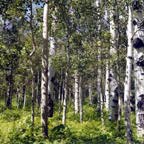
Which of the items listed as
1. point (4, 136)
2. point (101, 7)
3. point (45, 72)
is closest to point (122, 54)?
point (101, 7)

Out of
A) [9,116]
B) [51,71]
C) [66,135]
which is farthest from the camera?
[9,116]

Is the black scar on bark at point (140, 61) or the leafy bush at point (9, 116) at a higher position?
the black scar on bark at point (140, 61)

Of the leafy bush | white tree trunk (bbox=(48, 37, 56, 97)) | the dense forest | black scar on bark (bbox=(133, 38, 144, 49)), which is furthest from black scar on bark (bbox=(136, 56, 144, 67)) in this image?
the leafy bush

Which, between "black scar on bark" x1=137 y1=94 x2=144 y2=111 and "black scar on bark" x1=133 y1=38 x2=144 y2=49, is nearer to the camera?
"black scar on bark" x1=137 y1=94 x2=144 y2=111

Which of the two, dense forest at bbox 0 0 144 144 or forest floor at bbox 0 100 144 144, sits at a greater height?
dense forest at bbox 0 0 144 144

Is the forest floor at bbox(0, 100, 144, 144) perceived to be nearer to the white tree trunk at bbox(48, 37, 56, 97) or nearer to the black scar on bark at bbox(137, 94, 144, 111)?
the black scar on bark at bbox(137, 94, 144, 111)

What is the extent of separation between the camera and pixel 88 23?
27766mm

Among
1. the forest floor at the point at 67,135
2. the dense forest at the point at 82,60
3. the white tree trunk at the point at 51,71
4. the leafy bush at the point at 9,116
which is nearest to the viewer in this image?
the dense forest at the point at 82,60

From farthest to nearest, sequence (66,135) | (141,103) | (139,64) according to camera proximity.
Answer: (66,135) < (139,64) < (141,103)

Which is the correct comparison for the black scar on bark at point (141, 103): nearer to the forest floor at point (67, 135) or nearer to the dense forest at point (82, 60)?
the dense forest at point (82, 60)

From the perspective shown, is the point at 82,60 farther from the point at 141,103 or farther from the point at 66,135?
the point at 141,103

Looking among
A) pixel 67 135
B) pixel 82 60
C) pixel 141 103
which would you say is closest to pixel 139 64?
pixel 141 103

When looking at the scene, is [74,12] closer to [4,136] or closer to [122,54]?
[122,54]

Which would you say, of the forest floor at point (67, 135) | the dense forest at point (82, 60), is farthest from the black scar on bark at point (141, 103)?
the forest floor at point (67, 135)
